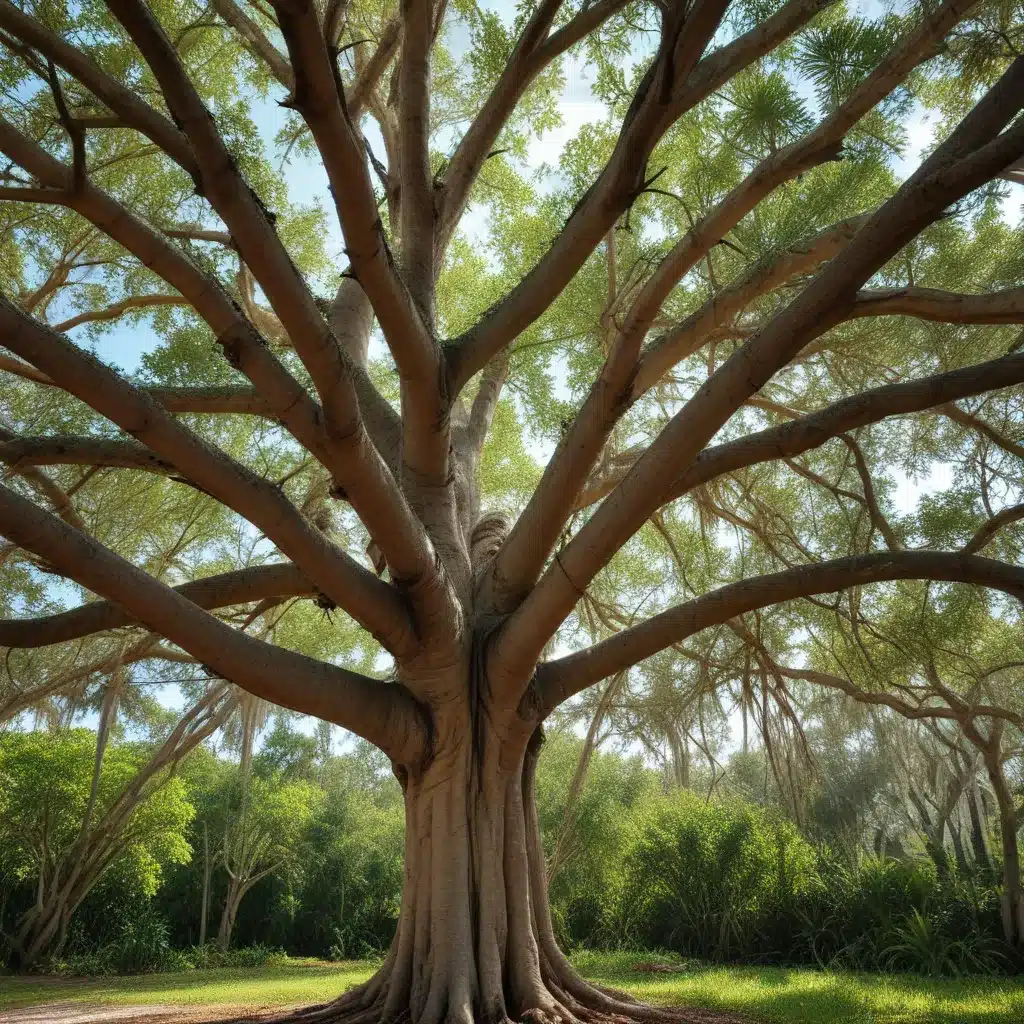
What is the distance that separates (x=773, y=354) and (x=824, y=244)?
90.4 inches

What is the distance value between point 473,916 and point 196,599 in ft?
7.96

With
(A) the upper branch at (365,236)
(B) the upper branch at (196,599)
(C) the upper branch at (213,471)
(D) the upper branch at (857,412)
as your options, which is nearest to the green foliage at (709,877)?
(D) the upper branch at (857,412)

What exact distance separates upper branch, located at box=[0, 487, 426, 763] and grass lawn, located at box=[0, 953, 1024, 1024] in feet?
9.44

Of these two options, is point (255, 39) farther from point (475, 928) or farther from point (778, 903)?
point (778, 903)

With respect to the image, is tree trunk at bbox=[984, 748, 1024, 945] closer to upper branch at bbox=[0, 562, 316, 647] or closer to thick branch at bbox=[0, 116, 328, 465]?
upper branch at bbox=[0, 562, 316, 647]

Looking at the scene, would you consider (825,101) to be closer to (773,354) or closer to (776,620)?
(773,354)

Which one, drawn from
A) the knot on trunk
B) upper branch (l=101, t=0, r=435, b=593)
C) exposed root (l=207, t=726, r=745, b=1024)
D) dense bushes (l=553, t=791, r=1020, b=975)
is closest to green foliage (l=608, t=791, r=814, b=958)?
dense bushes (l=553, t=791, r=1020, b=975)

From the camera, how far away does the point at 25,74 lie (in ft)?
17.8

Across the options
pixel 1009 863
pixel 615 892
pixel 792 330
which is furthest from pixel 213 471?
pixel 615 892

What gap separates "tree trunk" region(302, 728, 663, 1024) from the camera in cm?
371

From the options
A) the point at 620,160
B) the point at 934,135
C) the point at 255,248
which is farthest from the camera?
the point at 934,135

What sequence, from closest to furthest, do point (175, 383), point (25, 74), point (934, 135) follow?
point (25, 74), point (934, 135), point (175, 383)

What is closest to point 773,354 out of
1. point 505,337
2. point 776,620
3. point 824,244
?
point 505,337

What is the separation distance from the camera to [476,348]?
12.9 feet
